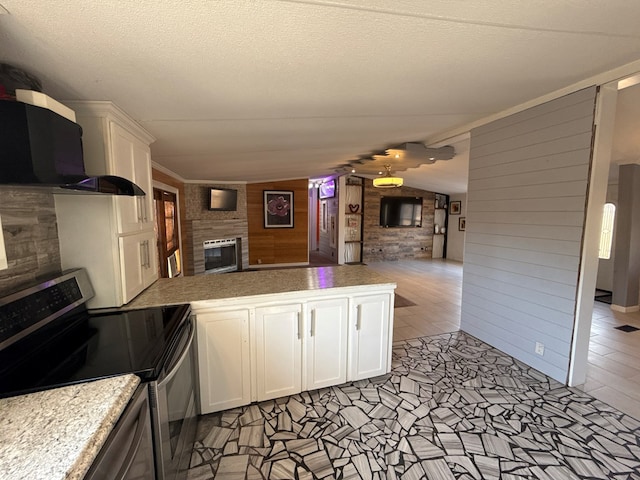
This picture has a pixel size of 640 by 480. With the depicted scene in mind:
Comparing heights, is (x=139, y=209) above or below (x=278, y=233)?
above

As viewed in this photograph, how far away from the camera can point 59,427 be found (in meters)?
0.83

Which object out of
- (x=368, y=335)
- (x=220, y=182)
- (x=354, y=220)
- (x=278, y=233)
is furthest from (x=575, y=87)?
(x=354, y=220)

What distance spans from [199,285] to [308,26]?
190cm

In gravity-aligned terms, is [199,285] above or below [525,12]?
below

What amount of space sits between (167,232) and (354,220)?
586 cm

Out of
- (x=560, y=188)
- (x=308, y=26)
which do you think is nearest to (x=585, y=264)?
(x=560, y=188)

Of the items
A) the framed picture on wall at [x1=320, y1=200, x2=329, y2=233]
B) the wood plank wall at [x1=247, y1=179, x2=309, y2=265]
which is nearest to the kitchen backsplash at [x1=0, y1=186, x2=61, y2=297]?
the wood plank wall at [x1=247, y1=179, x2=309, y2=265]

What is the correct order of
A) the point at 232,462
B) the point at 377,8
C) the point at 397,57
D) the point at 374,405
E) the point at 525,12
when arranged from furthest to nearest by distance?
the point at 374,405
the point at 232,462
the point at 397,57
the point at 525,12
the point at 377,8

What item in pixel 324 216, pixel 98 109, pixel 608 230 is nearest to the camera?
pixel 98 109

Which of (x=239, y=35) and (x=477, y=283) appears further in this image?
(x=477, y=283)

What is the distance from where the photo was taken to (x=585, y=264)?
2.27 m

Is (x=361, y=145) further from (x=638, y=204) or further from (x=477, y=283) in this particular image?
(x=638, y=204)

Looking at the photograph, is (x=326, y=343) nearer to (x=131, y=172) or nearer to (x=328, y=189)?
(x=131, y=172)

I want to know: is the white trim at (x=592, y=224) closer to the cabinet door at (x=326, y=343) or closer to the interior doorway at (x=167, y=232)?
the cabinet door at (x=326, y=343)
